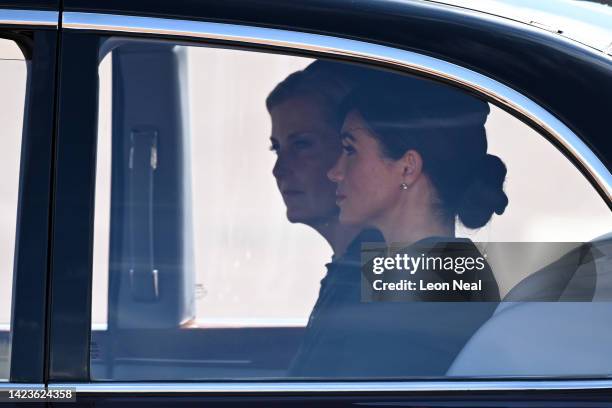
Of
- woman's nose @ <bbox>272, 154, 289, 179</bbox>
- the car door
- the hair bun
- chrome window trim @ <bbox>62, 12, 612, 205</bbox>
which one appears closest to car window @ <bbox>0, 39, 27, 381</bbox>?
the car door

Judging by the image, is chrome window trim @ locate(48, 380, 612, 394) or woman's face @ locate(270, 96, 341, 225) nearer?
chrome window trim @ locate(48, 380, 612, 394)

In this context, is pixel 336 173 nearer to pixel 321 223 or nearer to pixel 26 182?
pixel 321 223

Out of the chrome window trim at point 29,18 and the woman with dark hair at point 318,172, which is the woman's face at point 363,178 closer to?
the woman with dark hair at point 318,172

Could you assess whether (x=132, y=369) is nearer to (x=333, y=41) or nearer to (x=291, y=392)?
(x=291, y=392)

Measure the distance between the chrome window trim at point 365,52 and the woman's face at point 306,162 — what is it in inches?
5.1

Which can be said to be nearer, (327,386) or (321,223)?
(327,386)

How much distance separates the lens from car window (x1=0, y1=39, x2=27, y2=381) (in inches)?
72.8

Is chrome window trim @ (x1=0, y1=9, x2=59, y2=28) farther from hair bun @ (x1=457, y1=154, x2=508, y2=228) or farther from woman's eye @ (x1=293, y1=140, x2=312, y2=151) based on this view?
hair bun @ (x1=457, y1=154, x2=508, y2=228)

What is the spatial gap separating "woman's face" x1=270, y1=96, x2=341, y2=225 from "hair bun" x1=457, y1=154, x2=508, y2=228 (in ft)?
0.78

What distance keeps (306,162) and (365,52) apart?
0.22 m

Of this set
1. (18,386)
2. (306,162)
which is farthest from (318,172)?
(18,386)

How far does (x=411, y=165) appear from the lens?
6.15 feet

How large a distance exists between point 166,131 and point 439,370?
1.10 metres

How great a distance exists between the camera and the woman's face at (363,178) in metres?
1.89
